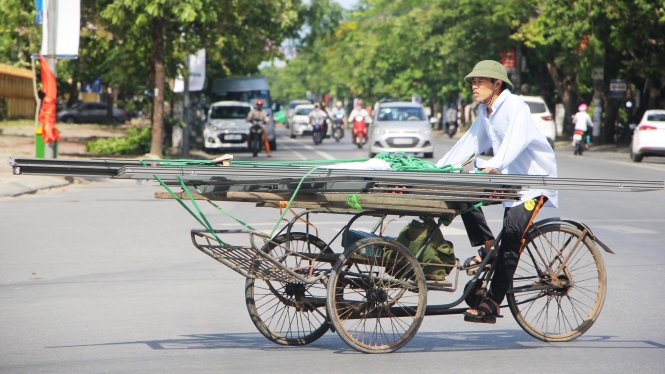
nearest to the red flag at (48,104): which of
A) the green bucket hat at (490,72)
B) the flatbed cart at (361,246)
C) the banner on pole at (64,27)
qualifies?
the banner on pole at (64,27)

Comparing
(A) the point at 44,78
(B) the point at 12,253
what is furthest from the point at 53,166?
(A) the point at 44,78

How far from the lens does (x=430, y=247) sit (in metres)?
7.14

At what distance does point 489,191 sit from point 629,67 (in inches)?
1485

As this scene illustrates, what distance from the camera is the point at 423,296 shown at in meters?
6.94

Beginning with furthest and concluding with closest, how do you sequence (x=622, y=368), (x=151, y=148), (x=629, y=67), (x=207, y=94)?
(x=207, y=94) < (x=629, y=67) < (x=151, y=148) < (x=622, y=368)

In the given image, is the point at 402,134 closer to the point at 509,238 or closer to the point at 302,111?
the point at 509,238

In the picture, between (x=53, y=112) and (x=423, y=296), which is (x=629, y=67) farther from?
(x=423, y=296)

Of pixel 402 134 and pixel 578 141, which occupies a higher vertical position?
pixel 402 134

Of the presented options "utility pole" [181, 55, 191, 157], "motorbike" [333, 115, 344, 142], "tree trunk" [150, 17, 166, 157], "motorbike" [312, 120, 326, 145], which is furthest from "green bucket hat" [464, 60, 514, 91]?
"motorbike" [333, 115, 344, 142]

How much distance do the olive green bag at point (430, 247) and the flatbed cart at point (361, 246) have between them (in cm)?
6

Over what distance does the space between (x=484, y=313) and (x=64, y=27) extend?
18343 millimetres

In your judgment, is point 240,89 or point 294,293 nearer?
point 294,293

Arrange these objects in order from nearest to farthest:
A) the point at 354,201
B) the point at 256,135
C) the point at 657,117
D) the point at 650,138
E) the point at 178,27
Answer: the point at 354,201 → the point at 178,27 → the point at 650,138 → the point at 657,117 → the point at 256,135

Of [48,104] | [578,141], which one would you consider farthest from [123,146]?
[578,141]
